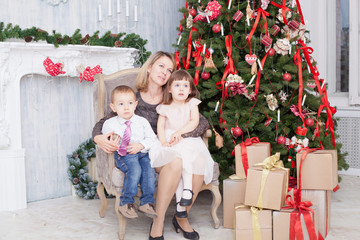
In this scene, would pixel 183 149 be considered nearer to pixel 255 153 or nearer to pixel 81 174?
pixel 255 153

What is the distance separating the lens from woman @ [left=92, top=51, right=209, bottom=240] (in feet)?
8.38

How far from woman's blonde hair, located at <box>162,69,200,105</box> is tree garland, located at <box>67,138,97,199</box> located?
1.18 meters

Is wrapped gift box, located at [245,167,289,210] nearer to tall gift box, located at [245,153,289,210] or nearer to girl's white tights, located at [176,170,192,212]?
tall gift box, located at [245,153,289,210]

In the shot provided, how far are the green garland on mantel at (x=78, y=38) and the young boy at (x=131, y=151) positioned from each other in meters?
0.99

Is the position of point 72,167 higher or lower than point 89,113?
lower

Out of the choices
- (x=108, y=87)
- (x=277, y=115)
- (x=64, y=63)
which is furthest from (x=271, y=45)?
(x=64, y=63)

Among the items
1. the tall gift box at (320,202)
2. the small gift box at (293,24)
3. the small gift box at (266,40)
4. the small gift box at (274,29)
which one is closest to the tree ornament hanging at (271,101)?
the small gift box at (266,40)

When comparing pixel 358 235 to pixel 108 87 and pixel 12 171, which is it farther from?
pixel 12 171

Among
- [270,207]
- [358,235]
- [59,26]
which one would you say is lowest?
[358,235]

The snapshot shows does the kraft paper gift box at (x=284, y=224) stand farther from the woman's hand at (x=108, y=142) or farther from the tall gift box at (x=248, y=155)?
the woman's hand at (x=108, y=142)

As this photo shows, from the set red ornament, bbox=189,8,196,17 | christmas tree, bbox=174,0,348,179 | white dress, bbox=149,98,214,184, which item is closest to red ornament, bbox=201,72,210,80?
christmas tree, bbox=174,0,348,179

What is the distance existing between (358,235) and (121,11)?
2.82m

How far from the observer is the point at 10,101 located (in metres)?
3.27

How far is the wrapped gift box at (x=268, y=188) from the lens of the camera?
2.47 m
